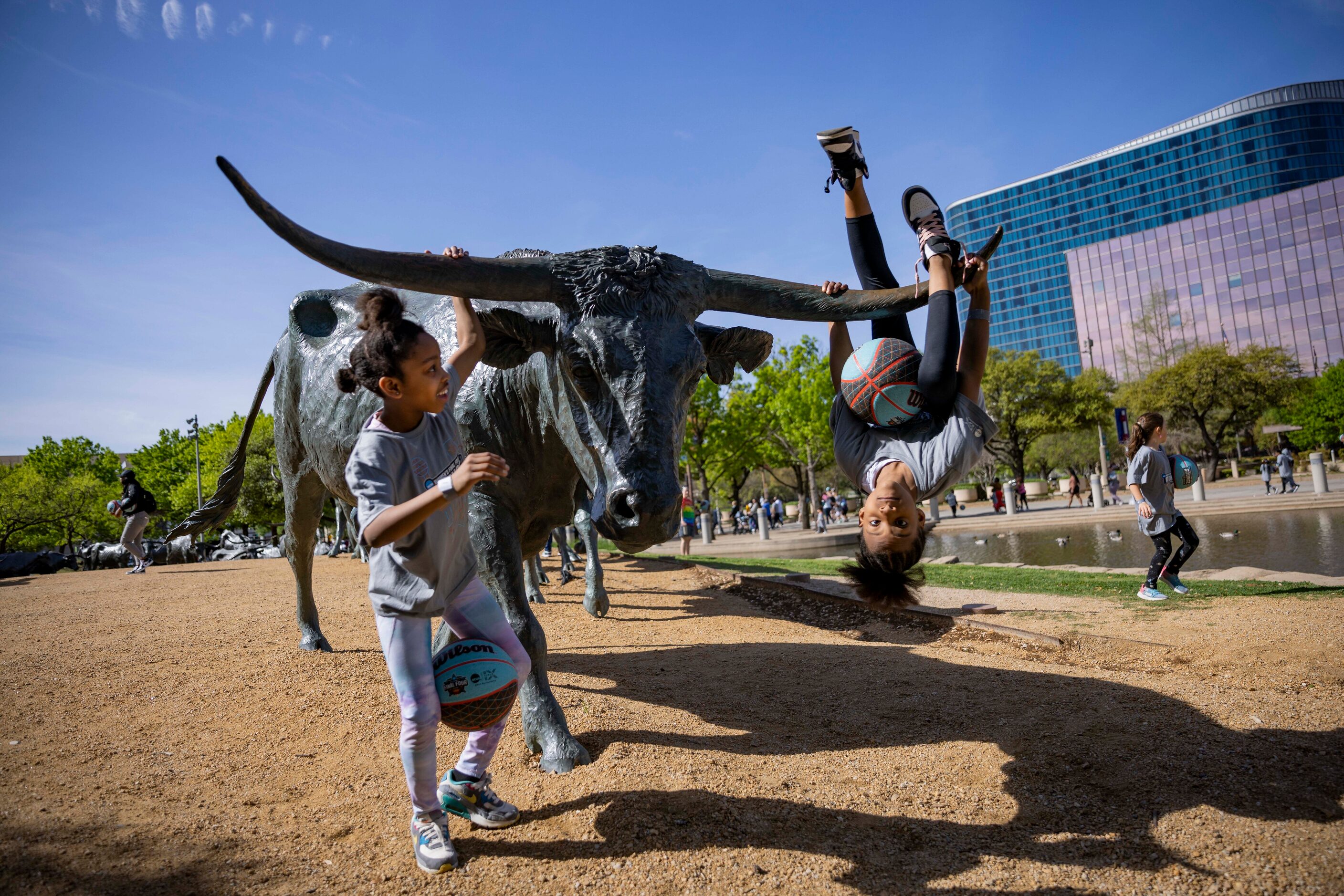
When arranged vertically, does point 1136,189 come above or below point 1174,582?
above

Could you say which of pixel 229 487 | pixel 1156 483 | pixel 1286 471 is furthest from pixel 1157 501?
pixel 1286 471

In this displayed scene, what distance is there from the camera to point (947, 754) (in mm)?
3836

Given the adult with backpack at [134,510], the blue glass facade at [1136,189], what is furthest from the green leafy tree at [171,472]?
the blue glass facade at [1136,189]

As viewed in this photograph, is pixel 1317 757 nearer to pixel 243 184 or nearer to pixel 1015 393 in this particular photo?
pixel 243 184

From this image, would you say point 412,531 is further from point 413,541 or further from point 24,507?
point 24,507

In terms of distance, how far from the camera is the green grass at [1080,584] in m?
7.73

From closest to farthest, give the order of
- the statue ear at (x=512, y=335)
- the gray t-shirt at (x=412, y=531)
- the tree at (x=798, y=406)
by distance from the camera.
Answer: the gray t-shirt at (x=412, y=531) < the statue ear at (x=512, y=335) < the tree at (x=798, y=406)

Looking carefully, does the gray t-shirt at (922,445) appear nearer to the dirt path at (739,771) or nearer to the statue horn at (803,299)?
the statue horn at (803,299)

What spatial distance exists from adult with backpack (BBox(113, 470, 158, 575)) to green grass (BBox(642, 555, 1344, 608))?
12.0 m

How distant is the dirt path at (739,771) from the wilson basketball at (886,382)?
1870mm

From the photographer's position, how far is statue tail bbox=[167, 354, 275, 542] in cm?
670

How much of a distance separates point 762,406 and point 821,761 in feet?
115

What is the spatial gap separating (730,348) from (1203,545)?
15.1 meters

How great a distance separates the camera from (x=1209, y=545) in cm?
1463
